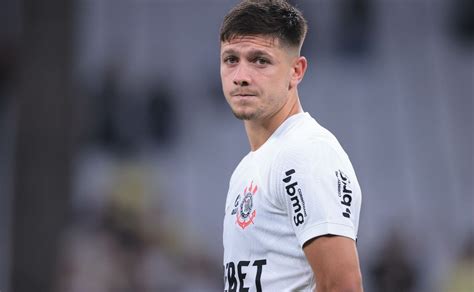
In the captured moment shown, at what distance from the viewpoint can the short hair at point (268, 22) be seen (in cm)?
328

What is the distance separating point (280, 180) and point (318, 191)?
157 mm

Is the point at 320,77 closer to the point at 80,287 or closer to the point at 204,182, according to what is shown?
the point at 204,182

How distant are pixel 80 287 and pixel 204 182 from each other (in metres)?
2.92

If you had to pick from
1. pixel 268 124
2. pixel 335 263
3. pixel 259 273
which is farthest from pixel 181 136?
pixel 335 263

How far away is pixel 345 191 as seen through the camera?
9.73 ft

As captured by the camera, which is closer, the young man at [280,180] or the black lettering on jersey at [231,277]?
the young man at [280,180]

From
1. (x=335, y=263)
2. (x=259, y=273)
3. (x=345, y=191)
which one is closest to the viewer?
(x=335, y=263)

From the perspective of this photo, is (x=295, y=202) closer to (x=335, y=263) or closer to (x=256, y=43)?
(x=335, y=263)

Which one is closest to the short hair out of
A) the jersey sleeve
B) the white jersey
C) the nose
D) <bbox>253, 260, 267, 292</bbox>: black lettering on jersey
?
the nose

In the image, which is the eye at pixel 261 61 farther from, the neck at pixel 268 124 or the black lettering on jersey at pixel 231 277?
the black lettering on jersey at pixel 231 277

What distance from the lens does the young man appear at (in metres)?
2.90

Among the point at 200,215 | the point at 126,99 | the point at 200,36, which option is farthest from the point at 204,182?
the point at 200,36

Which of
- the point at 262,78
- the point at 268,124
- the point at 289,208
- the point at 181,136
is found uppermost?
the point at 181,136

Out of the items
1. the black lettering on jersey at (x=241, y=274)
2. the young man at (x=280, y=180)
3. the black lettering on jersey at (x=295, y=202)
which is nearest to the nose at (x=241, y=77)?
the young man at (x=280, y=180)
